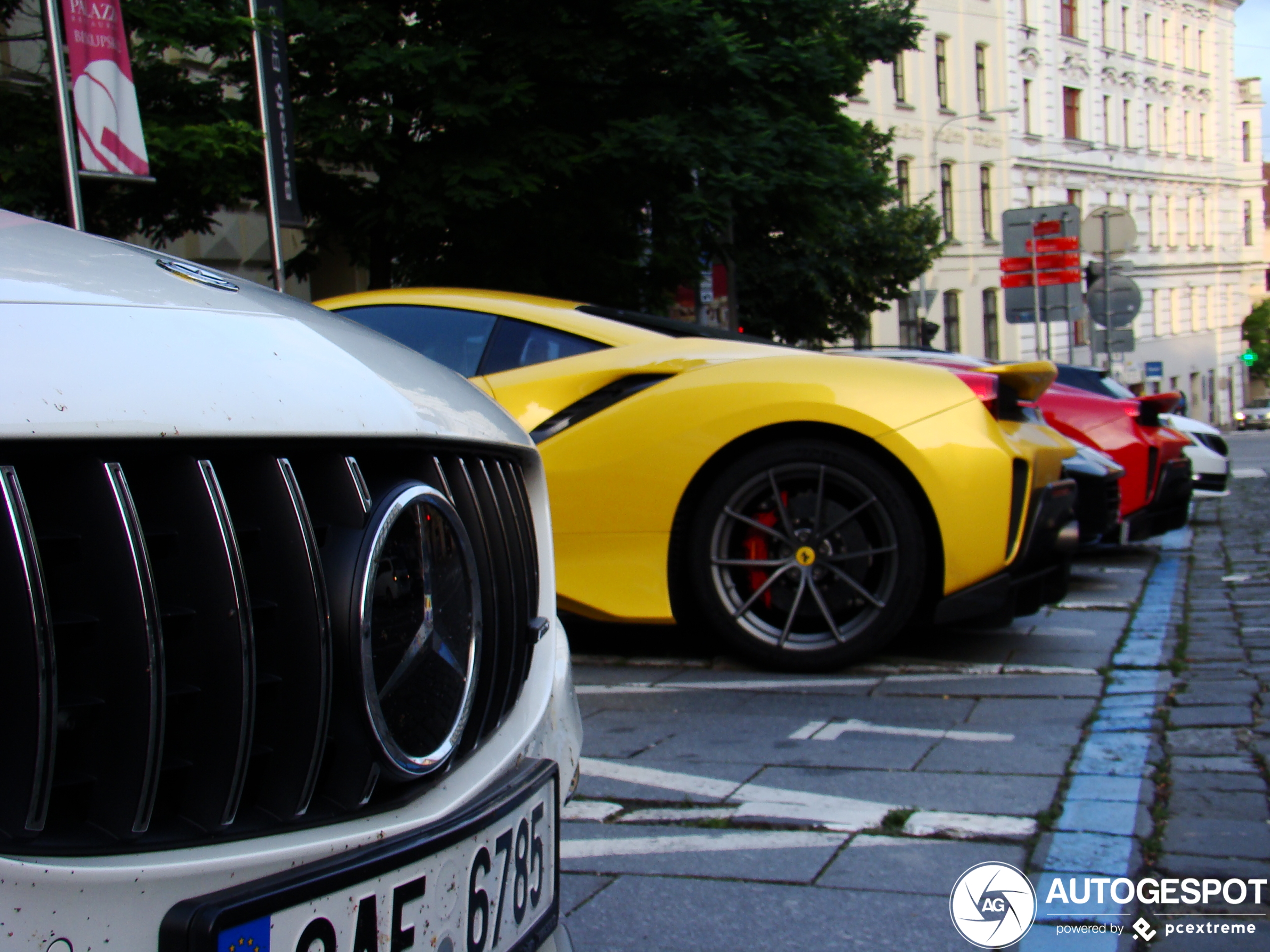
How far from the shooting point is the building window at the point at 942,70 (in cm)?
4034

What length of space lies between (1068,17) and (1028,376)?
4745 centimetres

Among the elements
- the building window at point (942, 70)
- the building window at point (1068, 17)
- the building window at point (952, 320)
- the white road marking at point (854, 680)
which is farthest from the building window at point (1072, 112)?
the white road marking at point (854, 680)

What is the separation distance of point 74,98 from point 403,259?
478 cm

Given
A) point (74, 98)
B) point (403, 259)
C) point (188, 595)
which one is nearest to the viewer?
point (188, 595)

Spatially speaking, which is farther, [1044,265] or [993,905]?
[1044,265]

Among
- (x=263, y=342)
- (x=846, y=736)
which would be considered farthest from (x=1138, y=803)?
(x=263, y=342)

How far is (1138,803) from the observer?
3.05 m

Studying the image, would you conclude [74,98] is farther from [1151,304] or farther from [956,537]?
[1151,304]

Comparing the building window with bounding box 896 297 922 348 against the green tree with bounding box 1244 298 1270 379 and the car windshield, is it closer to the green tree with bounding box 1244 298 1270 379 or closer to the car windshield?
the car windshield

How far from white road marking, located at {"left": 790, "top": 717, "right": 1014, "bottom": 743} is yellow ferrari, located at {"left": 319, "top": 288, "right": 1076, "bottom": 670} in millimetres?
671

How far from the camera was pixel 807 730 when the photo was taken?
387cm

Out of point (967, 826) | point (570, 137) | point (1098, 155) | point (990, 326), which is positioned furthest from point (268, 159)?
point (1098, 155)

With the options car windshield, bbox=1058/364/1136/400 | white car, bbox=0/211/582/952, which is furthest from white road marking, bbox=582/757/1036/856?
car windshield, bbox=1058/364/1136/400

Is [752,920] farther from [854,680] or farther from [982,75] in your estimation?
[982,75]
